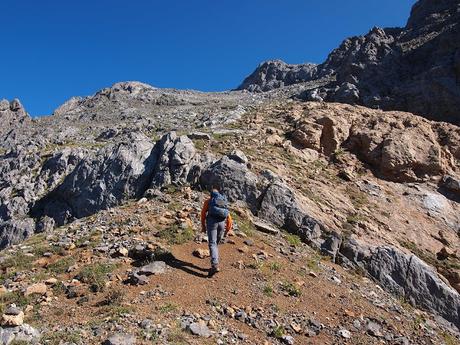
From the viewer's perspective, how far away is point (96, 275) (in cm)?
989

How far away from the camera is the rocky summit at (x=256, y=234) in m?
8.77

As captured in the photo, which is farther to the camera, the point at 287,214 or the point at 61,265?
the point at 287,214

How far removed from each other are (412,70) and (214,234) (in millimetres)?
36131

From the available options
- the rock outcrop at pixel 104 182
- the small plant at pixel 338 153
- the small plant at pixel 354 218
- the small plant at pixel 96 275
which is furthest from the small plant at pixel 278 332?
the small plant at pixel 338 153

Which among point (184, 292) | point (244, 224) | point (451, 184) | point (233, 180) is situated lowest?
point (184, 292)

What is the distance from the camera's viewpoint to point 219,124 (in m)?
27.7

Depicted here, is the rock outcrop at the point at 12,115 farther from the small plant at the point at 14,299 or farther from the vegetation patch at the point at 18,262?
the small plant at the point at 14,299

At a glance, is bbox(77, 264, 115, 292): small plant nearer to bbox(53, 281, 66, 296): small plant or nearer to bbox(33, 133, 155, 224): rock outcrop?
bbox(53, 281, 66, 296): small plant

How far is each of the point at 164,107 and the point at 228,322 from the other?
1918 inches

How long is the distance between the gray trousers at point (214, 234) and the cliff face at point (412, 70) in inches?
1037

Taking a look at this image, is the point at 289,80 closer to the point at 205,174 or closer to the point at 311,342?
the point at 205,174

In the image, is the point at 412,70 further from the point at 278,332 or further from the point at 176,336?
the point at 176,336

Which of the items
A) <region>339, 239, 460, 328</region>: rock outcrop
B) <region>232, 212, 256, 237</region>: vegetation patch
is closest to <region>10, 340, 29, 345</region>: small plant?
<region>232, 212, 256, 237</region>: vegetation patch

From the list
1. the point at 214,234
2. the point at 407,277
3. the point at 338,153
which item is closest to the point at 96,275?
the point at 214,234
